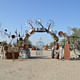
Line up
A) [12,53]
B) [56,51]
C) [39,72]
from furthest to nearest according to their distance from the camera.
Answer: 1. [56,51]
2. [12,53]
3. [39,72]

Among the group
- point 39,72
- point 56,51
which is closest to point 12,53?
point 56,51

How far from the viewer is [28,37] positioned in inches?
656

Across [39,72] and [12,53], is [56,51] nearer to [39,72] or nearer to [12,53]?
[12,53]

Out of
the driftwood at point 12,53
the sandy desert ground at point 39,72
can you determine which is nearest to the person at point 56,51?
the driftwood at point 12,53

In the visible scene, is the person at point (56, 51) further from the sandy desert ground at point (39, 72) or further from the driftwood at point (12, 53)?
the sandy desert ground at point (39, 72)

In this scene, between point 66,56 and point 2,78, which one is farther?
point 66,56

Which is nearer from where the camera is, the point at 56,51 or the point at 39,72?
the point at 39,72

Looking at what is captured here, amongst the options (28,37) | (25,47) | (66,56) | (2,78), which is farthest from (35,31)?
(2,78)

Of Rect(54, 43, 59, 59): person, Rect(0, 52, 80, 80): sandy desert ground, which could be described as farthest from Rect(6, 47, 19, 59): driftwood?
Rect(0, 52, 80, 80): sandy desert ground

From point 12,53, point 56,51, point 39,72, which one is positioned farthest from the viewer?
point 56,51

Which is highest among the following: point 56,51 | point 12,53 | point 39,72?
point 56,51

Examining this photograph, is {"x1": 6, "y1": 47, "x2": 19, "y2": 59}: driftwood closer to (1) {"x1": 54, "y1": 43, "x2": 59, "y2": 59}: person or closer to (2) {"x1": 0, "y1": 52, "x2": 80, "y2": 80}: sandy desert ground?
(1) {"x1": 54, "y1": 43, "x2": 59, "y2": 59}: person

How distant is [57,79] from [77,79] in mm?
892

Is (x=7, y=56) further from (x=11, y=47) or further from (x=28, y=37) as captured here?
(x=28, y=37)
